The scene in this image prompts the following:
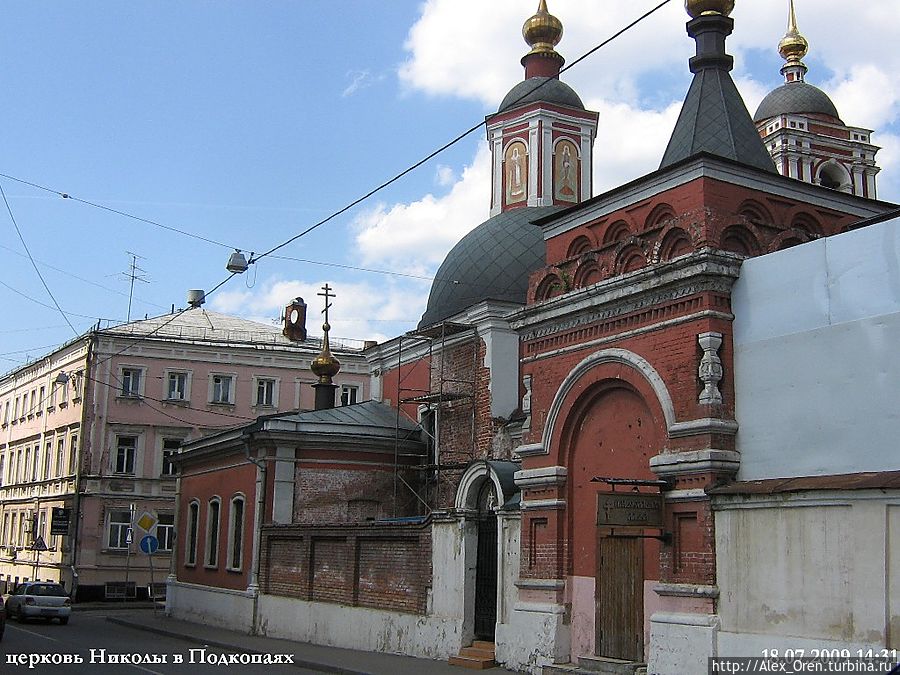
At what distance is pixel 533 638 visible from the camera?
1502 cm

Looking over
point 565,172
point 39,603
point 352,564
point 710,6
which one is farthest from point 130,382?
point 710,6


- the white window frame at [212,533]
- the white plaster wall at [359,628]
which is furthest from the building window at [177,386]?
the white plaster wall at [359,628]

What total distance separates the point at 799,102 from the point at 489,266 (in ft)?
46.9

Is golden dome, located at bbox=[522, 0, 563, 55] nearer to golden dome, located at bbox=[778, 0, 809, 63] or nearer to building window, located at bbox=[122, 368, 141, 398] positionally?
golden dome, located at bbox=[778, 0, 809, 63]

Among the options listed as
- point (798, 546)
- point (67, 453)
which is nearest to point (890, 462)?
point (798, 546)

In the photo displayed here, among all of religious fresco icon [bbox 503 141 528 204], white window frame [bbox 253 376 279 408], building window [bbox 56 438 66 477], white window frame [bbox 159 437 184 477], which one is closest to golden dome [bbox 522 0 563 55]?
religious fresco icon [bbox 503 141 528 204]

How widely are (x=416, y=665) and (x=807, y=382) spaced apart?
26.3 feet

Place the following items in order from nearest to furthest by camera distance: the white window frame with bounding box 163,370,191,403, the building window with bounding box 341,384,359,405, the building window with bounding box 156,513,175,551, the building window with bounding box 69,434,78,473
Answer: the building window with bounding box 156,513,175,551 → the building window with bounding box 69,434,78,473 → the white window frame with bounding box 163,370,191,403 → the building window with bounding box 341,384,359,405

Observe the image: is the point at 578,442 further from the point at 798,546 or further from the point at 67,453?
the point at 67,453

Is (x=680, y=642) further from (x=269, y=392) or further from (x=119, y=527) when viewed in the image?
(x=269, y=392)

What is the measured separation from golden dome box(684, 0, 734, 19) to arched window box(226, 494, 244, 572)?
15586 mm

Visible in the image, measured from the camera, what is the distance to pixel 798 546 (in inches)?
450

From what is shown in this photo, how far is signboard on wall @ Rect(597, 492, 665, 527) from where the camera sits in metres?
12.7

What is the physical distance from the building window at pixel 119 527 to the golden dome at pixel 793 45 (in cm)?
2868
